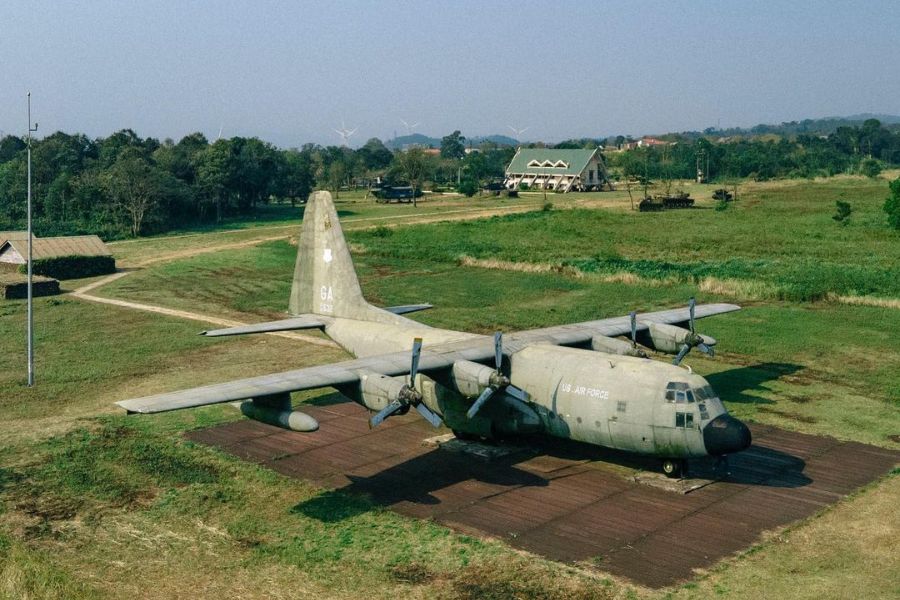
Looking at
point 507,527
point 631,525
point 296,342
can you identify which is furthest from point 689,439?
point 296,342

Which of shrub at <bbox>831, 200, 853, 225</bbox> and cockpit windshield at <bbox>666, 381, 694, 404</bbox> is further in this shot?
shrub at <bbox>831, 200, 853, 225</bbox>

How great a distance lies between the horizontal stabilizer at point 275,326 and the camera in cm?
3131

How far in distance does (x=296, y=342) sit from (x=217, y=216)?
71.4m

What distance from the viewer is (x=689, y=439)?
25.3 m

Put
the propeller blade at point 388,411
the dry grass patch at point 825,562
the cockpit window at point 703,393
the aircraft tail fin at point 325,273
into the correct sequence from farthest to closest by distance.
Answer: the aircraft tail fin at point 325,273 < the cockpit window at point 703,393 < the propeller blade at point 388,411 < the dry grass patch at point 825,562

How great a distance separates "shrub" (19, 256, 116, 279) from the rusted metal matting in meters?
40.7

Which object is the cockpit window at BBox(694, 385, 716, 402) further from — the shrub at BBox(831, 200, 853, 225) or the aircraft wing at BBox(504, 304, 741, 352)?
the shrub at BBox(831, 200, 853, 225)

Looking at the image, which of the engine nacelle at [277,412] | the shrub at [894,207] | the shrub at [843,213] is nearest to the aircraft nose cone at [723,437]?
the engine nacelle at [277,412]

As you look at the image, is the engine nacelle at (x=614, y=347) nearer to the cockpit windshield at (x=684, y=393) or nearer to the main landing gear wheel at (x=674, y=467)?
the cockpit windshield at (x=684, y=393)

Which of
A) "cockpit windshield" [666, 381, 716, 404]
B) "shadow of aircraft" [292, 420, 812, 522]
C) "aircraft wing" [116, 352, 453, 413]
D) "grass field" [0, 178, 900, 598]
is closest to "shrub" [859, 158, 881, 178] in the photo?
"grass field" [0, 178, 900, 598]

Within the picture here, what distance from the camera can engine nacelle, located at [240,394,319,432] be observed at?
80.5ft

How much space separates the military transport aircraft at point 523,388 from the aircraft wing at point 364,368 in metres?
0.04

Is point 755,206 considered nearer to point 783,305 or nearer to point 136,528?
point 783,305

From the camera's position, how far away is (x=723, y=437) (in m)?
24.9
